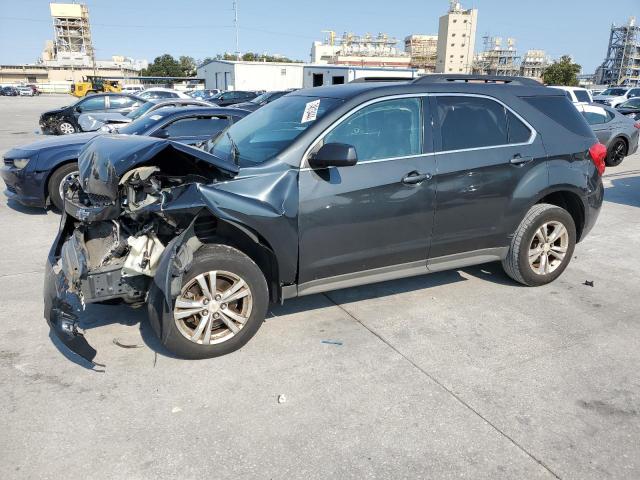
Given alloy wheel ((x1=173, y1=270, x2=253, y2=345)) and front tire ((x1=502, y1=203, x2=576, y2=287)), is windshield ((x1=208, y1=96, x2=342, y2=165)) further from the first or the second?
front tire ((x1=502, y1=203, x2=576, y2=287))

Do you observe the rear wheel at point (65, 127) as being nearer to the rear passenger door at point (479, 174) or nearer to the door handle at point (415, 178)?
the rear passenger door at point (479, 174)


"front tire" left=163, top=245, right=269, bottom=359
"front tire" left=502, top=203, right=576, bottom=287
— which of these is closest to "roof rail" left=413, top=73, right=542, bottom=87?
"front tire" left=502, top=203, right=576, bottom=287

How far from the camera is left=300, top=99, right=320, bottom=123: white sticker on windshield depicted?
3.87 meters

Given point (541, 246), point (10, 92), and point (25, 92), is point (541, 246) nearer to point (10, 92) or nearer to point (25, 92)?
point (10, 92)

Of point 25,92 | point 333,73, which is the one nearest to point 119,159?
point 333,73

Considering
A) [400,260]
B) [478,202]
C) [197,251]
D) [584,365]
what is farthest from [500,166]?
[197,251]

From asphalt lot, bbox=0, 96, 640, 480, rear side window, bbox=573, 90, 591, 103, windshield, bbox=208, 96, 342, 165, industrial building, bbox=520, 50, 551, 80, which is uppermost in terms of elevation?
industrial building, bbox=520, 50, 551, 80

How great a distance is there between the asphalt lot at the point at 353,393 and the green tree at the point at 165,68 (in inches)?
4589

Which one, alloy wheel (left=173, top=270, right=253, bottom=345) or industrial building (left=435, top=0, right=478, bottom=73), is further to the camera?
industrial building (left=435, top=0, right=478, bottom=73)

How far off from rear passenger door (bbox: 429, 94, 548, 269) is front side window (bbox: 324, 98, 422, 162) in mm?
205

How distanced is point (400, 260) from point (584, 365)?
4.96ft

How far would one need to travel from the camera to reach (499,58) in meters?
156

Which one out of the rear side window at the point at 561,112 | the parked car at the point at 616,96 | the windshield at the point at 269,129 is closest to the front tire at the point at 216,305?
the windshield at the point at 269,129

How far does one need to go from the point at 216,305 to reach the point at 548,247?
10.6 ft
